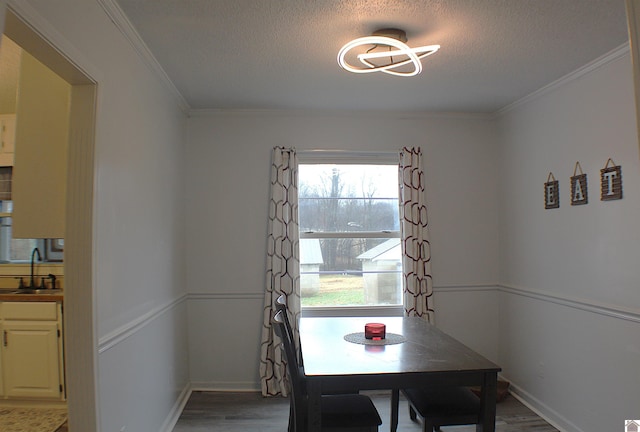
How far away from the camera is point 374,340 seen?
239 centimetres

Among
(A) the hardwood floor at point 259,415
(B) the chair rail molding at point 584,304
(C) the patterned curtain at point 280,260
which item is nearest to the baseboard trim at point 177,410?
(A) the hardwood floor at point 259,415

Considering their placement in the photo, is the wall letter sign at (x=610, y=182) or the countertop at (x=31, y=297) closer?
the wall letter sign at (x=610, y=182)

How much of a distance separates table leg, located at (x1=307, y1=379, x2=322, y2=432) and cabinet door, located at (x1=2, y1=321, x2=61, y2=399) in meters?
2.23

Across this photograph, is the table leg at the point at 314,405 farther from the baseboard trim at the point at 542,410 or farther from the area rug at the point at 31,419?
the area rug at the point at 31,419

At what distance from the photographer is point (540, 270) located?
3262 mm

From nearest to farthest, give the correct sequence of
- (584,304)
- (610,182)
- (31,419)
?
(610,182) < (584,304) < (31,419)

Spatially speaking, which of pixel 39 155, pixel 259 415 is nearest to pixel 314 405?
pixel 259 415

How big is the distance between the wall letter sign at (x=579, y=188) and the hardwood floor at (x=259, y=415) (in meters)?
1.60

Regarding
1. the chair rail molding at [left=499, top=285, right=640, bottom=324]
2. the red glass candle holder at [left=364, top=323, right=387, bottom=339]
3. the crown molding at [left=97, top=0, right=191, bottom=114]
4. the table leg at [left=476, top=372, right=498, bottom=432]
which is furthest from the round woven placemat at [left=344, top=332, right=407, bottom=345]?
the crown molding at [left=97, top=0, right=191, bottom=114]

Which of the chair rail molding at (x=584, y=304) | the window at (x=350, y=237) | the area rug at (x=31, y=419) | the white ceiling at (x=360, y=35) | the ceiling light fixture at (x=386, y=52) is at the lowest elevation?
the area rug at (x=31, y=419)

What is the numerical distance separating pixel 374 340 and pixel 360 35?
1701 mm

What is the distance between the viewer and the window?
384cm

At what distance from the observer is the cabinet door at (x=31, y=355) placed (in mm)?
3127

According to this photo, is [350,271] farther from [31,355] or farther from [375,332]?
[31,355]
